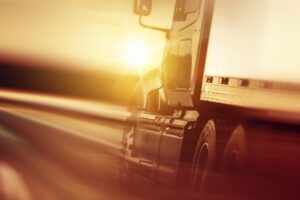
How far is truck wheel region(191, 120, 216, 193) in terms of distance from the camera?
25.1ft

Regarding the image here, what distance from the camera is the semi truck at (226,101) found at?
6094 millimetres

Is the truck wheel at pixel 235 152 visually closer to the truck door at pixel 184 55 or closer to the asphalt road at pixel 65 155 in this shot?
the truck door at pixel 184 55

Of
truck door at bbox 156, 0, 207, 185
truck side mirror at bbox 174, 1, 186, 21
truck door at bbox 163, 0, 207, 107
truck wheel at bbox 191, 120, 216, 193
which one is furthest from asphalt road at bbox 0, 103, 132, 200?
truck side mirror at bbox 174, 1, 186, 21

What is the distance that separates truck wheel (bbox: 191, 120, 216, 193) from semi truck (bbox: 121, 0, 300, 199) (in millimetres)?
11

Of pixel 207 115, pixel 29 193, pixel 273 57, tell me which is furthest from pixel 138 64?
pixel 273 57

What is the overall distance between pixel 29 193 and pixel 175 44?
3.00 metres

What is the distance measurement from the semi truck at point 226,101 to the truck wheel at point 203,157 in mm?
11

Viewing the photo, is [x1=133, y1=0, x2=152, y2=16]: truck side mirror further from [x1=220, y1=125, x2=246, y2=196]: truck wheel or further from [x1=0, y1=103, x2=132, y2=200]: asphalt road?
[x1=220, y1=125, x2=246, y2=196]: truck wheel

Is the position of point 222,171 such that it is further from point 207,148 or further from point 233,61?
point 233,61

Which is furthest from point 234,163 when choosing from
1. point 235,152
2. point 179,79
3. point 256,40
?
point 179,79

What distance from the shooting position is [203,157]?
26.3 feet

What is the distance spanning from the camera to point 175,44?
9.55 m

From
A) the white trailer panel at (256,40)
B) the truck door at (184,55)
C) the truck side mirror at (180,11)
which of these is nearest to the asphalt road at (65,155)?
the truck door at (184,55)

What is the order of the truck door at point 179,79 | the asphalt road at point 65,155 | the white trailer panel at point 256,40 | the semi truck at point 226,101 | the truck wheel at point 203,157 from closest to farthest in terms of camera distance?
the white trailer panel at point 256,40 < the semi truck at point 226,101 < the truck wheel at point 203,157 < the truck door at point 179,79 < the asphalt road at point 65,155
